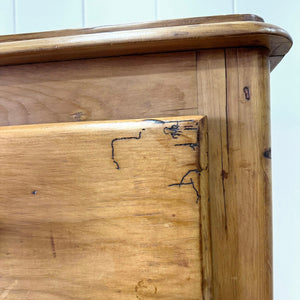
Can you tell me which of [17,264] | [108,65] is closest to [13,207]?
[17,264]

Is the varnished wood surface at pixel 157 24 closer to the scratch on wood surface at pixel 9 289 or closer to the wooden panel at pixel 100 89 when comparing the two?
the wooden panel at pixel 100 89

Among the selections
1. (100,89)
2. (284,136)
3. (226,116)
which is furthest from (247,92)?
(284,136)

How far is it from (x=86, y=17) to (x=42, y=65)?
18.2 inches

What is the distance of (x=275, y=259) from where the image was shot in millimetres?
665

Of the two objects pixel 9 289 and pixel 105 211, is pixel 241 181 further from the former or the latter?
pixel 9 289

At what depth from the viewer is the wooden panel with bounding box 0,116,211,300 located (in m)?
0.26

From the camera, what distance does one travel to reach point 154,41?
0.28 meters

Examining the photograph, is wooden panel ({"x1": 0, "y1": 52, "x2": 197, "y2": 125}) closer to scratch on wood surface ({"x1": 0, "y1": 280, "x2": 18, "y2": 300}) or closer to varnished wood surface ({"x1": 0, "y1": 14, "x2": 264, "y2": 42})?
varnished wood surface ({"x1": 0, "y1": 14, "x2": 264, "y2": 42})

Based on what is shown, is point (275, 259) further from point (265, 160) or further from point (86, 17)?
point (86, 17)

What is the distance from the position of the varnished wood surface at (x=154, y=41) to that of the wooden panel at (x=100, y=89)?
0.01 meters

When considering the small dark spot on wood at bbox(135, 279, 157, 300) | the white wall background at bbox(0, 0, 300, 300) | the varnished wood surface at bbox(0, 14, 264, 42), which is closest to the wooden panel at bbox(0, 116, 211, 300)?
the small dark spot on wood at bbox(135, 279, 157, 300)

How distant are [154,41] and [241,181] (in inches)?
5.9

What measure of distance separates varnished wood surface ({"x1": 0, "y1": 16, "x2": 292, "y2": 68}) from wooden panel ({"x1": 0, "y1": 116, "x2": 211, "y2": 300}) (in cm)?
7

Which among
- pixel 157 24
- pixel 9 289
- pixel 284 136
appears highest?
pixel 157 24
